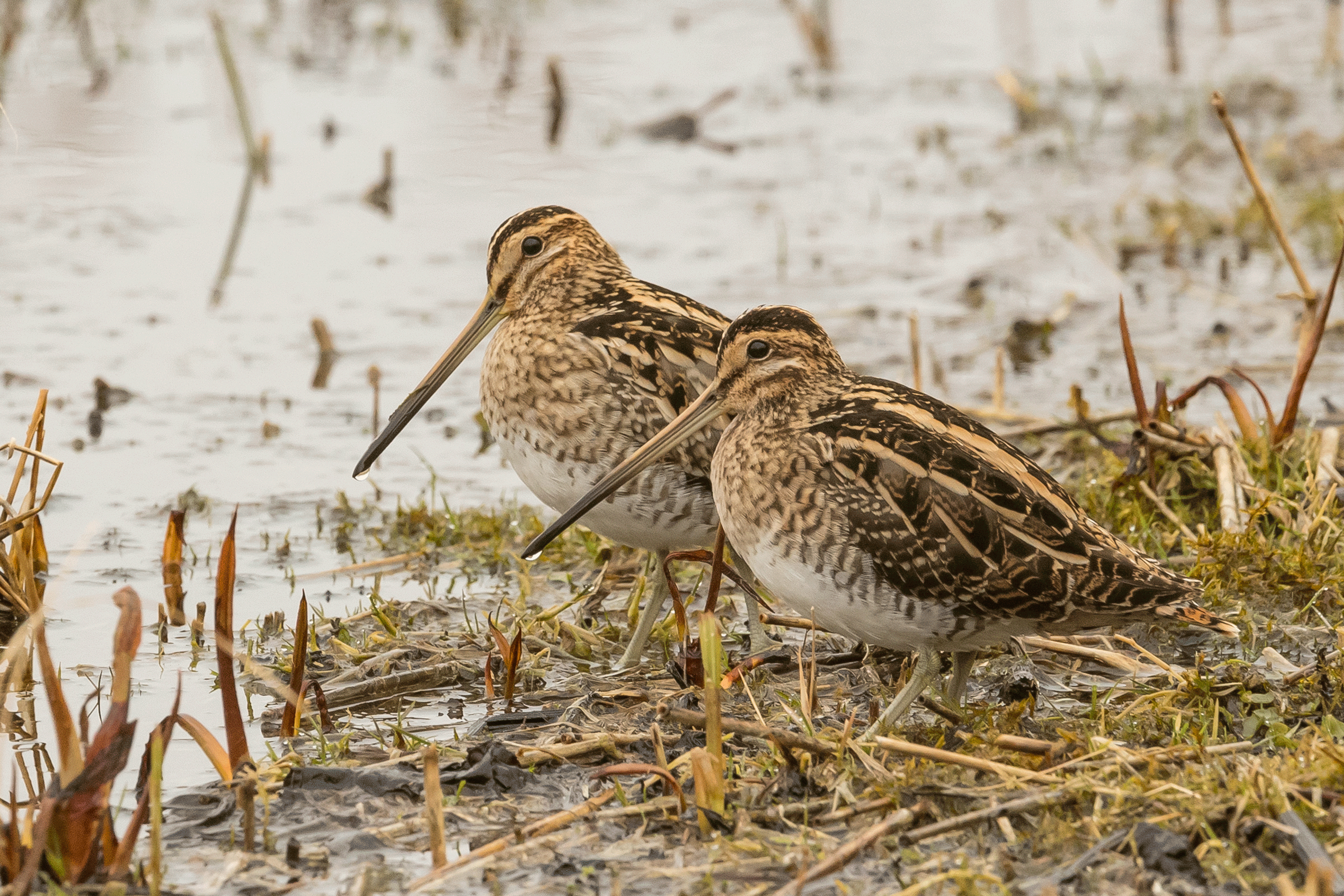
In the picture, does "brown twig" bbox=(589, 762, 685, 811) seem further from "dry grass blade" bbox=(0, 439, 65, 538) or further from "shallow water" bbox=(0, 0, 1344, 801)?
"dry grass blade" bbox=(0, 439, 65, 538)

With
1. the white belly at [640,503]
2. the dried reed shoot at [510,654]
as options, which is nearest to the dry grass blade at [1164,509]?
the white belly at [640,503]

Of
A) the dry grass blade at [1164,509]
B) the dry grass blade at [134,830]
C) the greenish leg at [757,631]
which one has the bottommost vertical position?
the greenish leg at [757,631]

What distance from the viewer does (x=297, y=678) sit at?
14.8 feet

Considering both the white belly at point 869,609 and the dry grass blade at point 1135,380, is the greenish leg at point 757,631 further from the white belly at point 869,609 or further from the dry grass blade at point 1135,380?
the dry grass blade at point 1135,380

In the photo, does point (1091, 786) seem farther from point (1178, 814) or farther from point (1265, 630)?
point (1265, 630)

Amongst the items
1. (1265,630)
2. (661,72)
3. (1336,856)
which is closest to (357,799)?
(1336,856)

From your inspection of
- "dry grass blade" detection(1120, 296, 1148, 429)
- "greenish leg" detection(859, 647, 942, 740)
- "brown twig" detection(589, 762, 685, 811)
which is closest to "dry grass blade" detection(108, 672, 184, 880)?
"brown twig" detection(589, 762, 685, 811)

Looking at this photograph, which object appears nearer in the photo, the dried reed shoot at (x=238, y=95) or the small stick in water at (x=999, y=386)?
the small stick in water at (x=999, y=386)

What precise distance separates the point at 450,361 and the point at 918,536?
199 centimetres

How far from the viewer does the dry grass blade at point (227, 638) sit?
3793 millimetres

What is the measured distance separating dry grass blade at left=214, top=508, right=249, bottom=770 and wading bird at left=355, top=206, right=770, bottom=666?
1200 mm

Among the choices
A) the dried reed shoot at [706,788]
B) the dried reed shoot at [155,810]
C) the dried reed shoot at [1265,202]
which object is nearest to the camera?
the dried reed shoot at [155,810]

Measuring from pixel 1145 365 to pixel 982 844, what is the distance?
4.34 metres

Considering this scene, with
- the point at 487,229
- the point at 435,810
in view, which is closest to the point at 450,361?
the point at 435,810
